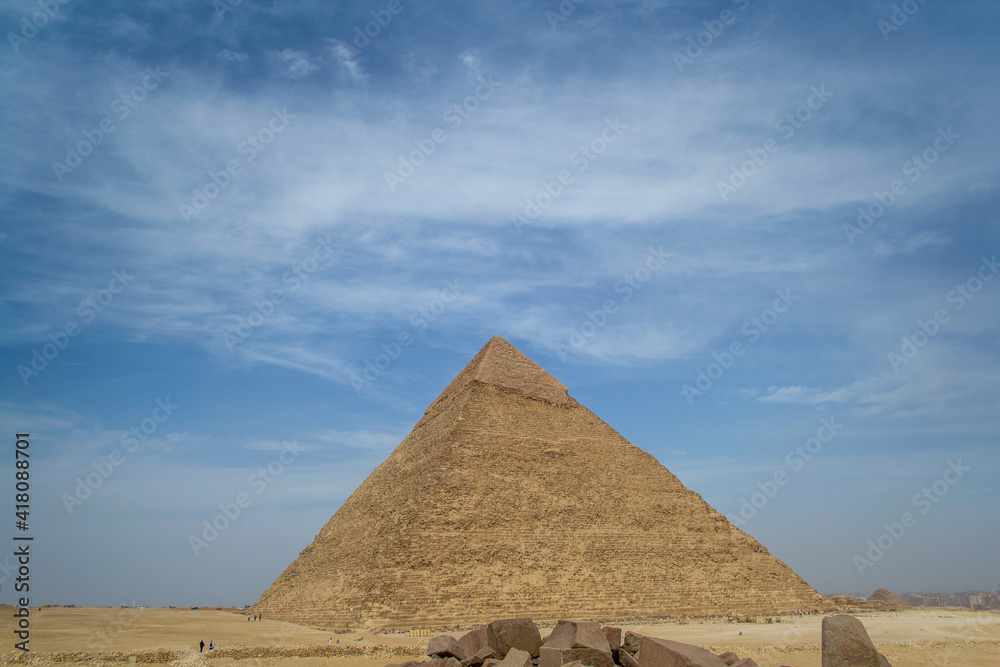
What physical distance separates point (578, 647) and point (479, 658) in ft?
5.44

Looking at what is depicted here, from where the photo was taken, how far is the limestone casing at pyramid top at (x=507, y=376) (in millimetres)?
35594

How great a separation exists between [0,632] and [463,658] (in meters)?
19.3

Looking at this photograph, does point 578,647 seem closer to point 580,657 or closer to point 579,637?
point 580,657

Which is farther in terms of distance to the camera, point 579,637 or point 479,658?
point 479,658

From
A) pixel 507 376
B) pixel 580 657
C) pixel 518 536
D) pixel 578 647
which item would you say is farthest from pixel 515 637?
pixel 507 376

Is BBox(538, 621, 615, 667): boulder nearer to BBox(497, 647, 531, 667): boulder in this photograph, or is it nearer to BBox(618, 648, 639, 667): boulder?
BBox(618, 648, 639, 667): boulder

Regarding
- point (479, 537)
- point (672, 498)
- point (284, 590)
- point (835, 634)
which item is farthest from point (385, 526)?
point (835, 634)

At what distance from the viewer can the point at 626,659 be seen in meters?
8.42

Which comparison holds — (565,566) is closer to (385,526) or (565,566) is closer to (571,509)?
(571,509)

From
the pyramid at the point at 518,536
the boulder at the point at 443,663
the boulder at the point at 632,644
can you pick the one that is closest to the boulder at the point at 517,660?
the boulder at the point at 443,663

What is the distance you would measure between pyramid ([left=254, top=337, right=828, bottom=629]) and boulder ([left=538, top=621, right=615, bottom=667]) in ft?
46.4

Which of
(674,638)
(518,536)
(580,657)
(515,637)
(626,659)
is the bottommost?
(674,638)

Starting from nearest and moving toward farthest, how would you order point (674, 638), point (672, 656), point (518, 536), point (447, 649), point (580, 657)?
point (672, 656) < point (580, 657) < point (447, 649) < point (674, 638) < point (518, 536)

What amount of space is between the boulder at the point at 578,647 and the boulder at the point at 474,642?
1.42 m
